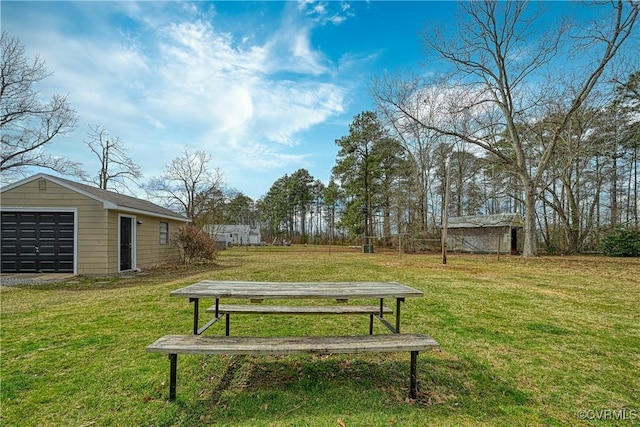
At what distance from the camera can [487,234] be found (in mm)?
19812

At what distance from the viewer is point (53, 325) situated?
158 inches

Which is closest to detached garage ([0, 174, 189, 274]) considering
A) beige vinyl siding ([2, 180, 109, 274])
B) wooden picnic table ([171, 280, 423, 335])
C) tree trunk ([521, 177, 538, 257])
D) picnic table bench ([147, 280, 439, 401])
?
beige vinyl siding ([2, 180, 109, 274])

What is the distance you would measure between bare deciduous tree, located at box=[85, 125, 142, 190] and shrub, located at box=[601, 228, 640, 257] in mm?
31219

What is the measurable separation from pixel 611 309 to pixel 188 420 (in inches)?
258

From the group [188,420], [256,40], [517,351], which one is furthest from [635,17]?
[188,420]

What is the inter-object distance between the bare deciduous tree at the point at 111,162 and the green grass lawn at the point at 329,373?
20.7 metres

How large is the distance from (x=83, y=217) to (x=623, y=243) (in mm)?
24793

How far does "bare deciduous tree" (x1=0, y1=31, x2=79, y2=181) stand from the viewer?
14219 millimetres

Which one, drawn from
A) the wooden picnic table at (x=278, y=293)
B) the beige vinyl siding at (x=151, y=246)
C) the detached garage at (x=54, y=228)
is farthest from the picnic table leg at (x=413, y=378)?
the beige vinyl siding at (x=151, y=246)

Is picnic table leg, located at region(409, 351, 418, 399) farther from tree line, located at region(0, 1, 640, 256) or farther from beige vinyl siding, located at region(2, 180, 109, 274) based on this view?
tree line, located at region(0, 1, 640, 256)

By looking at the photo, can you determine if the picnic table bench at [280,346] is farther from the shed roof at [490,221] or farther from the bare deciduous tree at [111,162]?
the bare deciduous tree at [111,162]

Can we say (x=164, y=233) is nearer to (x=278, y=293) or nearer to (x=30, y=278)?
(x=30, y=278)

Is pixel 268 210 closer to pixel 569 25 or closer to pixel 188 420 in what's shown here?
pixel 569 25

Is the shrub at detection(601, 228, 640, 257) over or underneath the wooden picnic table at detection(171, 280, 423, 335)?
underneath
